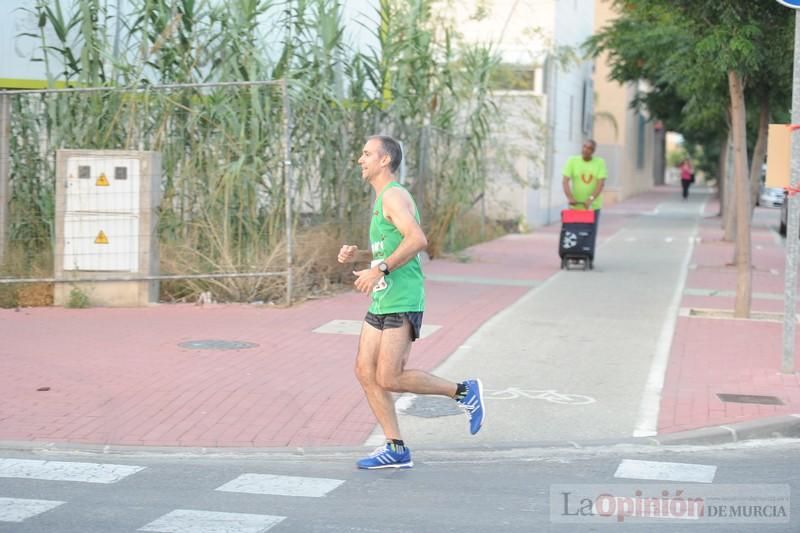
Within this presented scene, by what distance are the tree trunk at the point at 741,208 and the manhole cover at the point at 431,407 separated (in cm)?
543

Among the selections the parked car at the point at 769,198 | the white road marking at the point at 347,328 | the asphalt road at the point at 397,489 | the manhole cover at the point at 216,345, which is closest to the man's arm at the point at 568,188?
the white road marking at the point at 347,328

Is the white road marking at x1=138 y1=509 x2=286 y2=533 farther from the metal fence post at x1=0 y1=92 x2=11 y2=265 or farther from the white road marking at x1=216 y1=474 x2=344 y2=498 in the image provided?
the metal fence post at x1=0 y1=92 x2=11 y2=265

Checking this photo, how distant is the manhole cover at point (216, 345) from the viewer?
1101cm

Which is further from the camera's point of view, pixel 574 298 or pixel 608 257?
pixel 608 257

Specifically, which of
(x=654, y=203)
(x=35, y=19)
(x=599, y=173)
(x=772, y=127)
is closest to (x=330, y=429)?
(x=772, y=127)

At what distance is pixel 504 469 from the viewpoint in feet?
24.2

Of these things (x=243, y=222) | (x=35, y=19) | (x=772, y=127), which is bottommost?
(x=243, y=222)

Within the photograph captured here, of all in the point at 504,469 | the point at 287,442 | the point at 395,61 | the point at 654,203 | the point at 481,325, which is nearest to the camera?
the point at 504,469

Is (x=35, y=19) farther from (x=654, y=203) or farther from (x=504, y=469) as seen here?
(x=654, y=203)

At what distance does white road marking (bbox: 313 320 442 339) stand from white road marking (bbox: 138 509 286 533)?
592 cm

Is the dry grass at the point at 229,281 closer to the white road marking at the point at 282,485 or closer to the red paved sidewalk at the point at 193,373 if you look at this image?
the red paved sidewalk at the point at 193,373

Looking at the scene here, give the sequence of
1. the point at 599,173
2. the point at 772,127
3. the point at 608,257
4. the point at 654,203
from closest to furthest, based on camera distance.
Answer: the point at 772,127, the point at 599,173, the point at 608,257, the point at 654,203

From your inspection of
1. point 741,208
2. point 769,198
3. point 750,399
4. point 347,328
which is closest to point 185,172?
point 347,328

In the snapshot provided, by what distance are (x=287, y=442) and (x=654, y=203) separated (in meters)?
46.9
